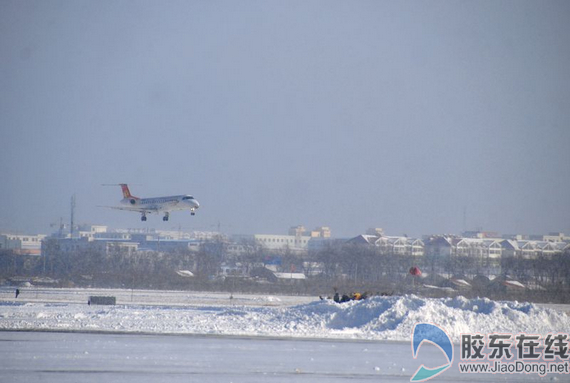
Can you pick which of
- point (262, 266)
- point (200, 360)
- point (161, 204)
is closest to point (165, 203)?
point (161, 204)

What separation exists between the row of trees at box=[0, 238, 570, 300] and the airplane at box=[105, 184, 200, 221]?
9295 mm

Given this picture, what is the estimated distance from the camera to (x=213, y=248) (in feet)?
525

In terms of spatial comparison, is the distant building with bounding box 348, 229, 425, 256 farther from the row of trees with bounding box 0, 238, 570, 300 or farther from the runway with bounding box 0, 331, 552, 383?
the runway with bounding box 0, 331, 552, 383

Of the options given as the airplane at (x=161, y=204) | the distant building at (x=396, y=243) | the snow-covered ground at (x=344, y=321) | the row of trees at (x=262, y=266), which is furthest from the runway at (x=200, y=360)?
the distant building at (x=396, y=243)

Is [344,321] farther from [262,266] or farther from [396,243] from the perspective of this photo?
[396,243]

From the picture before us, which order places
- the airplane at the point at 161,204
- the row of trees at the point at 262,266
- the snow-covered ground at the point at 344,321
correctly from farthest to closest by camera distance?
the row of trees at the point at 262,266 < the airplane at the point at 161,204 < the snow-covered ground at the point at 344,321

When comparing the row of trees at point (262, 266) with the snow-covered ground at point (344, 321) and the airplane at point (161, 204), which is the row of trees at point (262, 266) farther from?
the snow-covered ground at point (344, 321)

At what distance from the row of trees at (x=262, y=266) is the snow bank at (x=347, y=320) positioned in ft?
150

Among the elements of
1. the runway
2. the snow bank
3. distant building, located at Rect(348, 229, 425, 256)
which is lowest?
the runway

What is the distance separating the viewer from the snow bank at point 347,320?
33.4 meters

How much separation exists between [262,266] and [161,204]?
38412 millimetres

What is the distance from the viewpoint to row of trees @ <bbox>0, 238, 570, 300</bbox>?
92750 millimetres

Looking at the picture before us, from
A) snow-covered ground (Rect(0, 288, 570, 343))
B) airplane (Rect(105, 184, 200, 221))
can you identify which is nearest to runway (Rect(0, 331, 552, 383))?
snow-covered ground (Rect(0, 288, 570, 343))

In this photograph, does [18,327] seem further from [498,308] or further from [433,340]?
[498,308]
